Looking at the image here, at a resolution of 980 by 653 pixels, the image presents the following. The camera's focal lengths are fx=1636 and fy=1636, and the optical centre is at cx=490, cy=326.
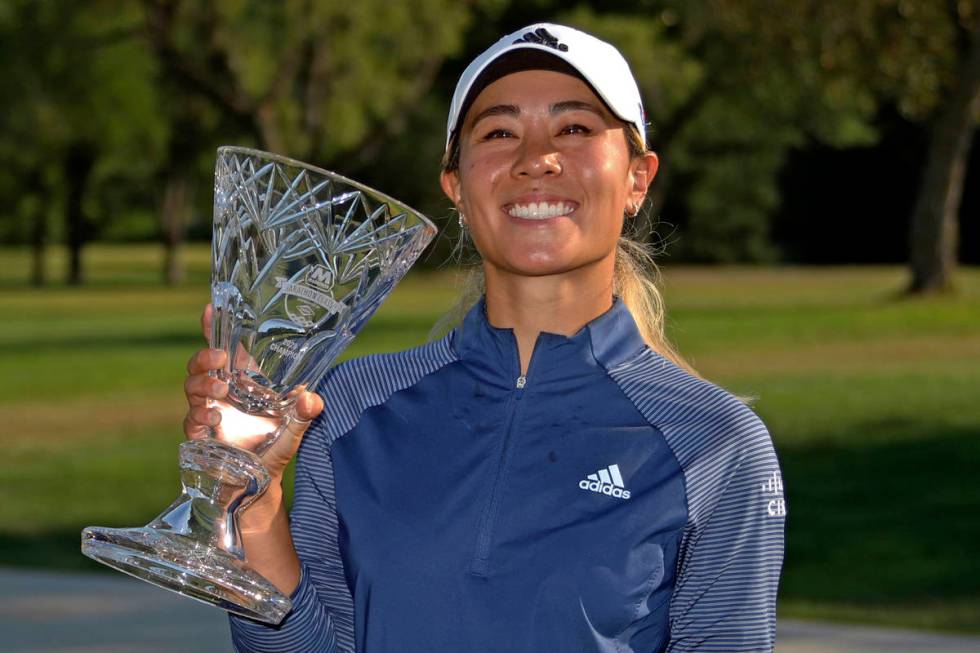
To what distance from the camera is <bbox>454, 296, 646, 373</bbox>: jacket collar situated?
2270 millimetres

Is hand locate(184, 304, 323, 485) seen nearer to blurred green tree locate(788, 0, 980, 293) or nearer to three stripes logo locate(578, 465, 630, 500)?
three stripes logo locate(578, 465, 630, 500)

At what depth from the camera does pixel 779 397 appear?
14773 millimetres

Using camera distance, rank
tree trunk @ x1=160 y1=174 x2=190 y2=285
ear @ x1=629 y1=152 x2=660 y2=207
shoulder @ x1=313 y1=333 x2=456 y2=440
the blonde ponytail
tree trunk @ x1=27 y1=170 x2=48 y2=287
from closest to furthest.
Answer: shoulder @ x1=313 y1=333 x2=456 y2=440 → ear @ x1=629 y1=152 x2=660 y2=207 → the blonde ponytail → tree trunk @ x1=160 y1=174 x2=190 y2=285 → tree trunk @ x1=27 y1=170 x2=48 y2=287

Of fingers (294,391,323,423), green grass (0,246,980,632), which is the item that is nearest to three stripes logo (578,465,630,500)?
fingers (294,391,323,423)

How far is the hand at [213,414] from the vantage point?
216 cm

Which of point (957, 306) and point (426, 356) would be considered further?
point (957, 306)

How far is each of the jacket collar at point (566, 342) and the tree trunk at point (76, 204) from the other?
50225 millimetres

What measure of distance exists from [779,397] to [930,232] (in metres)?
16.3

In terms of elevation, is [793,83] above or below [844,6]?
below

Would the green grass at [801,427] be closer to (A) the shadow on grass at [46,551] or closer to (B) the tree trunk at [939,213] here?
(A) the shadow on grass at [46,551]

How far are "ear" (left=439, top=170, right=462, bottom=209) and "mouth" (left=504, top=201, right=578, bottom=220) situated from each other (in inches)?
8.8

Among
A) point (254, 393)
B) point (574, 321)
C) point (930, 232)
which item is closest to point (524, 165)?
point (574, 321)

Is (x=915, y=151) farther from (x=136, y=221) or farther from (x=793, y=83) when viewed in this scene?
(x=136, y=221)

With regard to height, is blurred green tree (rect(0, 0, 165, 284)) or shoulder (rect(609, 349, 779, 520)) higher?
shoulder (rect(609, 349, 779, 520))
